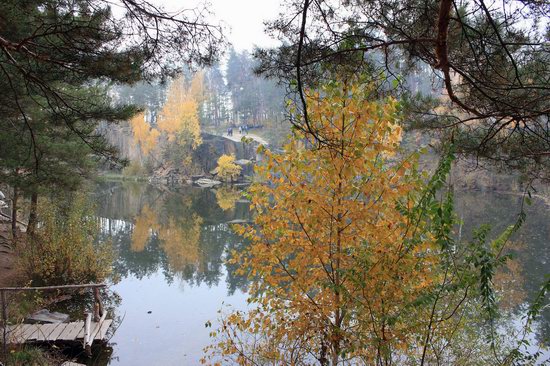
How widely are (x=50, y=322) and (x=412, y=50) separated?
781 cm

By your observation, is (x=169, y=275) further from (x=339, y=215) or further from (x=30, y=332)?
(x=339, y=215)

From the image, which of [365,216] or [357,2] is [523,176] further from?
[357,2]

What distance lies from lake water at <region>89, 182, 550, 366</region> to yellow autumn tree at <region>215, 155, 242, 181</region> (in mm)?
14059

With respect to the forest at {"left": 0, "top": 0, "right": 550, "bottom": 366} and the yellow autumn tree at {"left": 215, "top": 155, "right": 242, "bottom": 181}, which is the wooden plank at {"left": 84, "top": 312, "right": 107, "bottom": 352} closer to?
the forest at {"left": 0, "top": 0, "right": 550, "bottom": 366}

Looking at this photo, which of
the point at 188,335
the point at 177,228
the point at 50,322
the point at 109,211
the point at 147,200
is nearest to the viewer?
the point at 50,322

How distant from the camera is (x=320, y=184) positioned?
4.44 meters

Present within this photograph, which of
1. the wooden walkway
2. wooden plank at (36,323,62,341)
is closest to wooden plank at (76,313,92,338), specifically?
the wooden walkway

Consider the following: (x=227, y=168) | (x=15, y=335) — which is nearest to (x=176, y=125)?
(x=227, y=168)

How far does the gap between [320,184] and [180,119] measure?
46969 millimetres

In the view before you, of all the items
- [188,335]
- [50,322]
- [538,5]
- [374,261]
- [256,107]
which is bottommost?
[188,335]

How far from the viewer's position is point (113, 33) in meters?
4.09

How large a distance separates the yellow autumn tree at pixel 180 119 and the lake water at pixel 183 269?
18838mm

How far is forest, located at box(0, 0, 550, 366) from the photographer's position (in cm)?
356

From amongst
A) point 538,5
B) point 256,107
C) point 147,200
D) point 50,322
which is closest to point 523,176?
point 538,5
